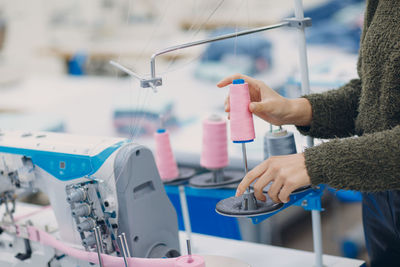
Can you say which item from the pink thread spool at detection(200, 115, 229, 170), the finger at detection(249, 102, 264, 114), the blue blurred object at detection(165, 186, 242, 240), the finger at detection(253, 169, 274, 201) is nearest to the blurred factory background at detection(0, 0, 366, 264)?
the blue blurred object at detection(165, 186, 242, 240)

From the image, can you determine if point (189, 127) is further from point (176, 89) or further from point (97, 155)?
point (97, 155)

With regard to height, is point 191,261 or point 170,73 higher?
point 170,73

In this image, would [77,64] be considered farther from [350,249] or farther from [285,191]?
[285,191]

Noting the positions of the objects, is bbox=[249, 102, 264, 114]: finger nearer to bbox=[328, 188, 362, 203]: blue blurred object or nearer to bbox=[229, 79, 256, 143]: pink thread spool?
bbox=[229, 79, 256, 143]: pink thread spool

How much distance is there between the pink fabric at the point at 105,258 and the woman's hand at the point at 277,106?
0.33 m

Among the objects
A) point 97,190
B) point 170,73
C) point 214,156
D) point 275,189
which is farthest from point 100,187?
point 170,73

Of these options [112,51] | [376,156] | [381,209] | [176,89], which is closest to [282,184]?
[376,156]

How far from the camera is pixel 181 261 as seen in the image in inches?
39.9

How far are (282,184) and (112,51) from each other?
10.9ft

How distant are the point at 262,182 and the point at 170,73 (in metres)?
0.84

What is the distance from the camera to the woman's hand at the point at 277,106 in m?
1.19

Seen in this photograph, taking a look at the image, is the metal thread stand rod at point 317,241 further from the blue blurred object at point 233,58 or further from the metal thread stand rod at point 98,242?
the blue blurred object at point 233,58

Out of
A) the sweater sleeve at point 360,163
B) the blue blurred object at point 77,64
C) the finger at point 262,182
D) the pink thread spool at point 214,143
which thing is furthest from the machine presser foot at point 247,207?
the blue blurred object at point 77,64

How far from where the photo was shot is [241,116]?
1057mm
